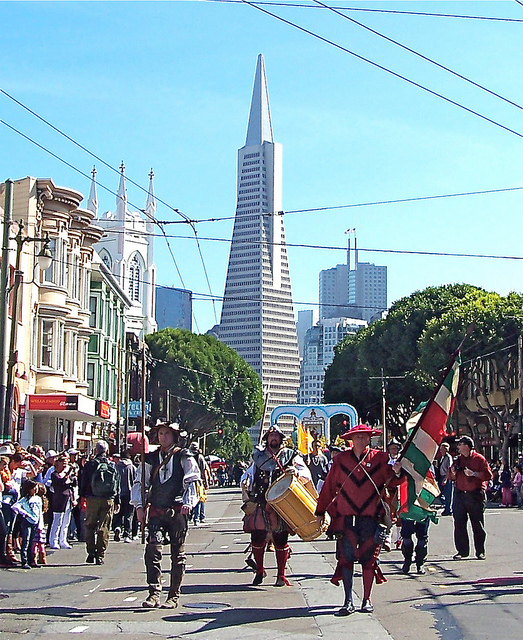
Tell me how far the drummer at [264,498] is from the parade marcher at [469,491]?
331 cm

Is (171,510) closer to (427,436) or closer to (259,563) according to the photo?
(259,563)

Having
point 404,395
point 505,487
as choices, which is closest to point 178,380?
point 404,395

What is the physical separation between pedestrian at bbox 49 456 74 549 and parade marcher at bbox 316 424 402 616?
27.1 ft

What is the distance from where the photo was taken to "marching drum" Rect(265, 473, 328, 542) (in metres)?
11.4

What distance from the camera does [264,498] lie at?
38.3ft

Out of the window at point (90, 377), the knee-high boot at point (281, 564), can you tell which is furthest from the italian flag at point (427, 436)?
the window at point (90, 377)

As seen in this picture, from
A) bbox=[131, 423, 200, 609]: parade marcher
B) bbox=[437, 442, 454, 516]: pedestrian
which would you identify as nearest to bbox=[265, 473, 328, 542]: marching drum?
bbox=[131, 423, 200, 609]: parade marcher

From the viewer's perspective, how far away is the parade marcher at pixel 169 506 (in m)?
10.2

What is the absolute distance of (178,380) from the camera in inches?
3140

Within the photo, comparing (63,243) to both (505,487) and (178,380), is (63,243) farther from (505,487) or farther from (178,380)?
(178,380)

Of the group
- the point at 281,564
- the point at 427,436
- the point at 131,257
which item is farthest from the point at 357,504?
the point at 131,257

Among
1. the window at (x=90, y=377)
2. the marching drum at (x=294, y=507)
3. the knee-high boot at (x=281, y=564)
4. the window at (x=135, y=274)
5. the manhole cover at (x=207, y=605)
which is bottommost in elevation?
the manhole cover at (x=207, y=605)

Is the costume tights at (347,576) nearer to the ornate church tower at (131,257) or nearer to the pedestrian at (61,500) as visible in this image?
the pedestrian at (61,500)

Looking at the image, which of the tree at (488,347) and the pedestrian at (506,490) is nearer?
the pedestrian at (506,490)
